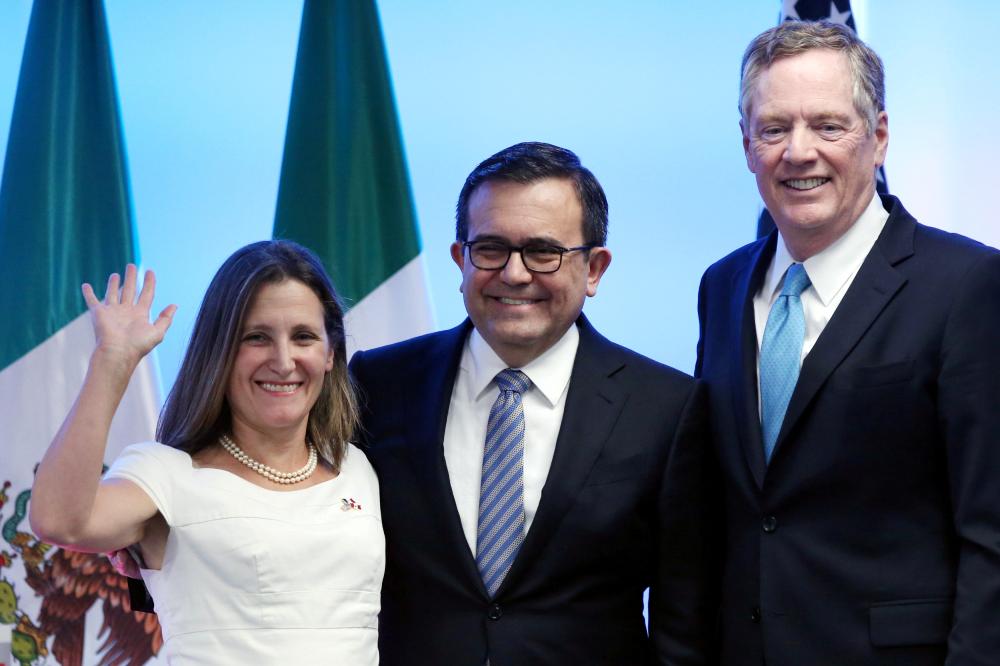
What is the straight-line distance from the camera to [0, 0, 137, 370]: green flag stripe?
11.3 feet

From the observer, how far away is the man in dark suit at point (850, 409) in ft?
6.22

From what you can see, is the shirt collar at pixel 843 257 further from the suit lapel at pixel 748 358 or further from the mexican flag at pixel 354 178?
the mexican flag at pixel 354 178

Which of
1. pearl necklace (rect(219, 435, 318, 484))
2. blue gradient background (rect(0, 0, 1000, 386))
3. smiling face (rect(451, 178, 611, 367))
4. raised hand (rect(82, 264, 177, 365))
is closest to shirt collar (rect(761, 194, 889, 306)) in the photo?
smiling face (rect(451, 178, 611, 367))

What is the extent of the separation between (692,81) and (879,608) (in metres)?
2.45

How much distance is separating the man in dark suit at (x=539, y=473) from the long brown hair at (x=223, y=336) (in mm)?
226

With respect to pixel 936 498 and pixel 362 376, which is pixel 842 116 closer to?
pixel 936 498

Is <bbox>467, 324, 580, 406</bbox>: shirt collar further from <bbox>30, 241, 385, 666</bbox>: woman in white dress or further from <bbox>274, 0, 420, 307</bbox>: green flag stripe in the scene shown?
<bbox>274, 0, 420, 307</bbox>: green flag stripe

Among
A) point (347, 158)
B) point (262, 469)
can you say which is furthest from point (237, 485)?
point (347, 158)

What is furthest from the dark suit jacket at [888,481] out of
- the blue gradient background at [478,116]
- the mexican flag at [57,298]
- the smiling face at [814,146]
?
the mexican flag at [57,298]

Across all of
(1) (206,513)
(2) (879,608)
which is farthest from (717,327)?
(1) (206,513)

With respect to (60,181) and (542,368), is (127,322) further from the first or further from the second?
(60,181)

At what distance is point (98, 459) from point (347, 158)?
193cm

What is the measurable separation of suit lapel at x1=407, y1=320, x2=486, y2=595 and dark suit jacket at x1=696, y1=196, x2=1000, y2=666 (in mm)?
498

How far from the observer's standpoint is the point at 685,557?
2.16 meters
